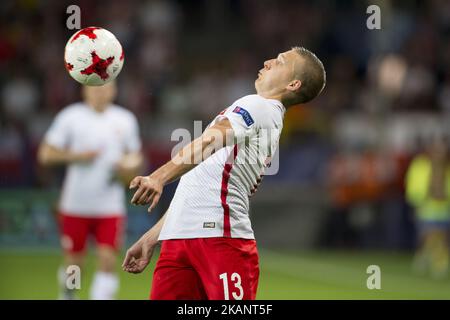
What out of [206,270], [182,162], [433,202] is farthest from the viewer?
[433,202]

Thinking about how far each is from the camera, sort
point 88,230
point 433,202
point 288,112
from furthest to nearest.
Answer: point 288,112 → point 433,202 → point 88,230

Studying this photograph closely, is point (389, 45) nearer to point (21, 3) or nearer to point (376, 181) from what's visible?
point (376, 181)

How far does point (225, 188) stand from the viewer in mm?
5852

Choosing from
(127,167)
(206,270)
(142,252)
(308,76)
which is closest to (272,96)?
(308,76)

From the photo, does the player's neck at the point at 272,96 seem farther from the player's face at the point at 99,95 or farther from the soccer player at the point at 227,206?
the player's face at the point at 99,95

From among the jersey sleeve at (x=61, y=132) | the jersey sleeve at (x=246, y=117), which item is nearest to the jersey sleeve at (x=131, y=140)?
the jersey sleeve at (x=61, y=132)

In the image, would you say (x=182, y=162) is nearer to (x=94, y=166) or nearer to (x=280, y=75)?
(x=280, y=75)

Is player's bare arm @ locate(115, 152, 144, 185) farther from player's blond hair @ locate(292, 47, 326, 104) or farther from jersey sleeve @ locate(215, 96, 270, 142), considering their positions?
jersey sleeve @ locate(215, 96, 270, 142)

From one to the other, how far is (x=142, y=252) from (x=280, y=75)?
52.2 inches

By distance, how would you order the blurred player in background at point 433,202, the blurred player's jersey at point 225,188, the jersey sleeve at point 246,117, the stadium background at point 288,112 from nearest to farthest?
the jersey sleeve at point 246,117, the blurred player's jersey at point 225,188, the blurred player in background at point 433,202, the stadium background at point 288,112

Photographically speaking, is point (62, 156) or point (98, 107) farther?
point (98, 107)

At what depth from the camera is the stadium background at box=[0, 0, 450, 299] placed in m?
15.8

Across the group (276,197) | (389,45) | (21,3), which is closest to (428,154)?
(276,197)

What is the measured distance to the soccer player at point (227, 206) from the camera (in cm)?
568
